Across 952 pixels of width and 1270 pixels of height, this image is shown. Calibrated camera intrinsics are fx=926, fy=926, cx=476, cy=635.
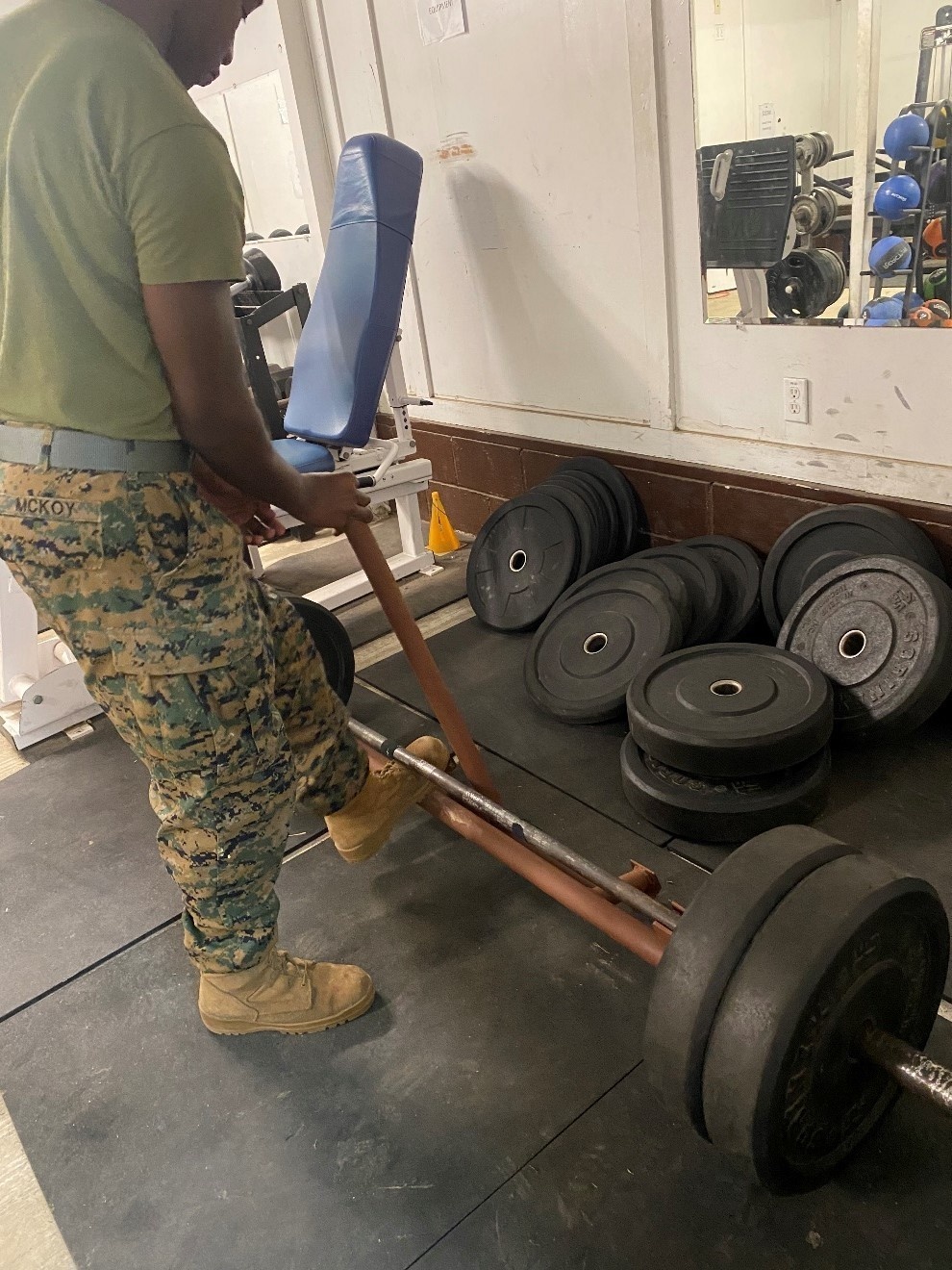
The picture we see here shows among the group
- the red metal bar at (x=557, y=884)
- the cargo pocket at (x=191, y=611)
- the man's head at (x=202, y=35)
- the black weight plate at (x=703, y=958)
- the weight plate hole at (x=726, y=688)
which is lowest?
the red metal bar at (x=557, y=884)

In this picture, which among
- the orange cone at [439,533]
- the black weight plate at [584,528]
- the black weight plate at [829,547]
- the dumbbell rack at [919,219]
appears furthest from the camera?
the orange cone at [439,533]

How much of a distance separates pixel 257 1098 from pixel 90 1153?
10.4 inches

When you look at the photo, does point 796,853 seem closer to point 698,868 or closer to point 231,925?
point 698,868

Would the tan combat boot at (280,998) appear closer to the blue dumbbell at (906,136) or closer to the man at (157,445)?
the man at (157,445)

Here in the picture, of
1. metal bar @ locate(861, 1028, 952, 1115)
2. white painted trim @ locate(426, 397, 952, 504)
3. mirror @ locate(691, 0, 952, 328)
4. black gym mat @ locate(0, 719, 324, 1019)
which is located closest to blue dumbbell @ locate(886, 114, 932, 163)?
mirror @ locate(691, 0, 952, 328)

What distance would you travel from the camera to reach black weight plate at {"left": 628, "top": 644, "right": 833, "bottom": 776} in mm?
1833

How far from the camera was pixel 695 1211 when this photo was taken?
49.2 inches

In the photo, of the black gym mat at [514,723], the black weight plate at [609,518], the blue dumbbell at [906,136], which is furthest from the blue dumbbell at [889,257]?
the black gym mat at [514,723]

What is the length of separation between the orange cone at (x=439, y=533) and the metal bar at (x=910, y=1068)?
9.02 ft

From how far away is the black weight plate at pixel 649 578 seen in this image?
95.6 inches

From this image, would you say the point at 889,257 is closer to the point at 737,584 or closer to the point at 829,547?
the point at 829,547

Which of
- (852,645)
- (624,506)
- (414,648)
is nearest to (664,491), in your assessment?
(624,506)

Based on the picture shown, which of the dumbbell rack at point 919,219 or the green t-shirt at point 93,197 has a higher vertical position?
the green t-shirt at point 93,197

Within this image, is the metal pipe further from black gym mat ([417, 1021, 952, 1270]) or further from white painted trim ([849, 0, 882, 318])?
white painted trim ([849, 0, 882, 318])
